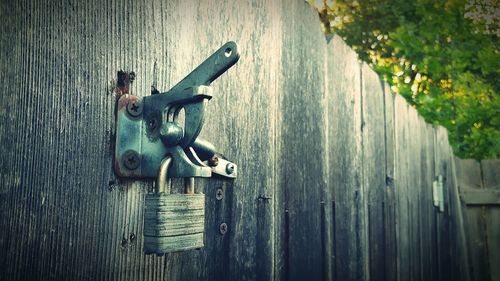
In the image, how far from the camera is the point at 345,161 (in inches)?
71.4

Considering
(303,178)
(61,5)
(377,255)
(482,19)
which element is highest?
(482,19)

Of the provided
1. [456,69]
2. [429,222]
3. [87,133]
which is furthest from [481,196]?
[87,133]

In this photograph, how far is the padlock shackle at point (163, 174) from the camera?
71 centimetres

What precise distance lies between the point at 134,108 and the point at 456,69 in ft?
19.8

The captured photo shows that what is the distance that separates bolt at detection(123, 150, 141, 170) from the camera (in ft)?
2.52

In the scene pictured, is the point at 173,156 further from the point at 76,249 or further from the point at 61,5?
the point at 61,5

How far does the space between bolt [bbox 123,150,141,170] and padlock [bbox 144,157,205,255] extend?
0.07 metres

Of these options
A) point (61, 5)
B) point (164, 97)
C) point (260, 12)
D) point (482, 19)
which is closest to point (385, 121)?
point (260, 12)

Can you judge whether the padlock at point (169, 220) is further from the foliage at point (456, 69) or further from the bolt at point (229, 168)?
the foliage at point (456, 69)

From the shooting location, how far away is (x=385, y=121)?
2502 mm

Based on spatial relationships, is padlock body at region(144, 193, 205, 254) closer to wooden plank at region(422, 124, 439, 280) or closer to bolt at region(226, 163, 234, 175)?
bolt at region(226, 163, 234, 175)

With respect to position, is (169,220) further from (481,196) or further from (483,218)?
(483,218)

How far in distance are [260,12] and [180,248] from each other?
846 millimetres

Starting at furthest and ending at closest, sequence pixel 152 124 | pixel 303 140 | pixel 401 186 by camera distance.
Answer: pixel 401 186 < pixel 303 140 < pixel 152 124
